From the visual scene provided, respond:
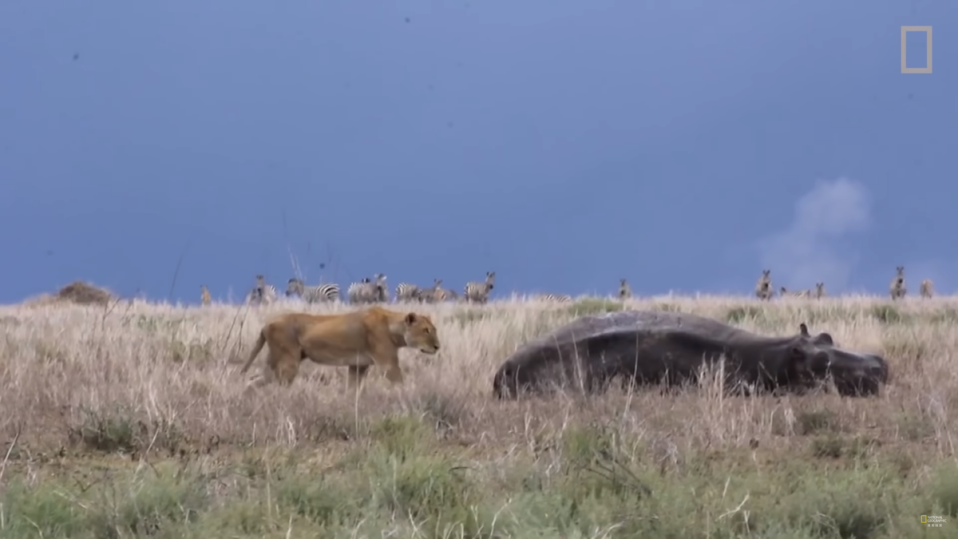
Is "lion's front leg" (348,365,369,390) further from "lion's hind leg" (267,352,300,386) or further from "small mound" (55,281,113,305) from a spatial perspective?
"small mound" (55,281,113,305)

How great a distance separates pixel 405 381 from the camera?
896cm

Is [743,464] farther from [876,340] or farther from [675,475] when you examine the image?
[876,340]

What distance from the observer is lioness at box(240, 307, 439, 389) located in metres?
9.10

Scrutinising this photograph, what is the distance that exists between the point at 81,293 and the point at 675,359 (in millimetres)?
27574

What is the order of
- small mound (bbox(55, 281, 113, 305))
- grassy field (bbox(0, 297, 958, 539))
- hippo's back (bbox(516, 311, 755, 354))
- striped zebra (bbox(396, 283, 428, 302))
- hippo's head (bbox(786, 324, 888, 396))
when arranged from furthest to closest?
1. striped zebra (bbox(396, 283, 428, 302))
2. small mound (bbox(55, 281, 113, 305))
3. hippo's back (bbox(516, 311, 755, 354))
4. hippo's head (bbox(786, 324, 888, 396))
5. grassy field (bbox(0, 297, 958, 539))

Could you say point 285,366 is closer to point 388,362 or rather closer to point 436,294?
point 388,362

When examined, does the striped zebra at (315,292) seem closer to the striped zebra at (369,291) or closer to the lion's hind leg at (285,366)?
the striped zebra at (369,291)

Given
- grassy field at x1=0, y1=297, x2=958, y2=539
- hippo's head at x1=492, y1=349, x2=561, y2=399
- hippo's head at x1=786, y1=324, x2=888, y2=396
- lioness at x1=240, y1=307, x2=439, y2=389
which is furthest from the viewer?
lioness at x1=240, y1=307, x2=439, y2=389

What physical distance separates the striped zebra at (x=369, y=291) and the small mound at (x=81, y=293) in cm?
824

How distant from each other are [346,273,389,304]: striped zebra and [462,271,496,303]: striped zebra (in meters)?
3.16

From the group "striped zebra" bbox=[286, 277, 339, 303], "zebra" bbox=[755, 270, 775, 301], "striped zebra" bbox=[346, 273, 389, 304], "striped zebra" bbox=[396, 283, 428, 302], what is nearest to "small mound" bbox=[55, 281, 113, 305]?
"striped zebra" bbox=[286, 277, 339, 303]

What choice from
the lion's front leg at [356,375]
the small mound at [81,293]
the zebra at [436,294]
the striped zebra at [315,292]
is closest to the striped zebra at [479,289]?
the zebra at [436,294]

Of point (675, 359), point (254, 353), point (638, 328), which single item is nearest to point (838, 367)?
point (675, 359)

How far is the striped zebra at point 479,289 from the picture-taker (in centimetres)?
3678
